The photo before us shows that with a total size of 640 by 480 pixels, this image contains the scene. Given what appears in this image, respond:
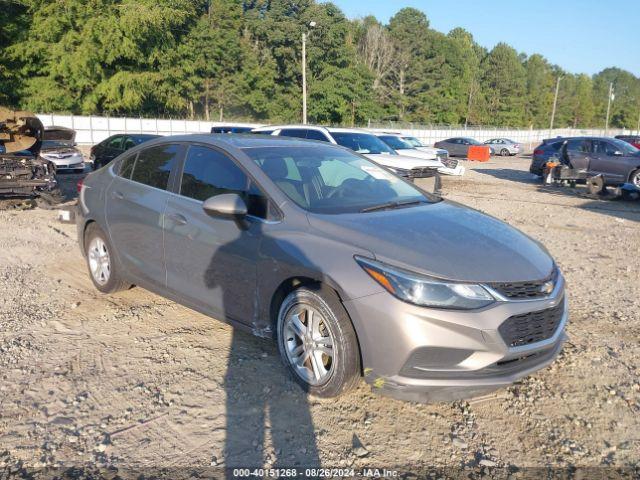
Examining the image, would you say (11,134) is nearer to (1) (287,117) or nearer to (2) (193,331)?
(2) (193,331)

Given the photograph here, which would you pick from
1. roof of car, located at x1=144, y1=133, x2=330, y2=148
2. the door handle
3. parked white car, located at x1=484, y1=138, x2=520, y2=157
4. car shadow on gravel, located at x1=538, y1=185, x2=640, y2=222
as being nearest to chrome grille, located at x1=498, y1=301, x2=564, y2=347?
roof of car, located at x1=144, y1=133, x2=330, y2=148

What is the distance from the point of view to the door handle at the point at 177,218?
4.45m

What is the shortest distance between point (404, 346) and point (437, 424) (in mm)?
645

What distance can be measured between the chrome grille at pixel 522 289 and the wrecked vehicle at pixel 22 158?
408 inches

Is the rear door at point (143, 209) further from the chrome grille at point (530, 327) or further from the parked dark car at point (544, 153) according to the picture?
the parked dark car at point (544, 153)

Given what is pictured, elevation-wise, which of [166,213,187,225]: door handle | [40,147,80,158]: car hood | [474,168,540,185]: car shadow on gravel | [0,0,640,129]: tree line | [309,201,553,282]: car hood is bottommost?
[474,168,540,185]: car shadow on gravel

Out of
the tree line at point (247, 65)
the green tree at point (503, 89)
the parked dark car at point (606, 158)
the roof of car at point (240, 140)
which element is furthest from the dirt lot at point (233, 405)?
the green tree at point (503, 89)

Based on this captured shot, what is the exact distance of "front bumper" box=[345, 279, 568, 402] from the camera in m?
3.11

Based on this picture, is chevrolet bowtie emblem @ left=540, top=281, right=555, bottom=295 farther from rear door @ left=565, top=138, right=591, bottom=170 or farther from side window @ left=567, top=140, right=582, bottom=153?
side window @ left=567, top=140, right=582, bottom=153

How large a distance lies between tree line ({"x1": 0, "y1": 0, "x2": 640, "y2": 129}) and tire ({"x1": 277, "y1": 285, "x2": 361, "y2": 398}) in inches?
1817

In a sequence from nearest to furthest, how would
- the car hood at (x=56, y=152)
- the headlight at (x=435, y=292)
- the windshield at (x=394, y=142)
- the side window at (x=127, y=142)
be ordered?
the headlight at (x=435, y=292), the side window at (x=127, y=142), the car hood at (x=56, y=152), the windshield at (x=394, y=142)

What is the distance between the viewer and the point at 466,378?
319 cm

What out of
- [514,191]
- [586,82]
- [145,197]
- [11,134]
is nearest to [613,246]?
[145,197]

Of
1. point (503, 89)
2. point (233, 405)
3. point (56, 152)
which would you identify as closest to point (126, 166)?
point (233, 405)
